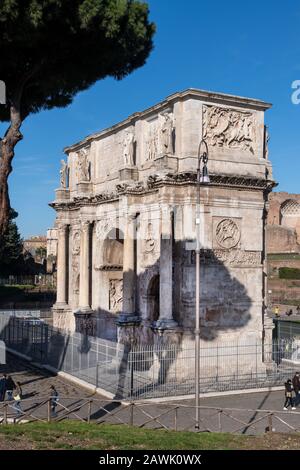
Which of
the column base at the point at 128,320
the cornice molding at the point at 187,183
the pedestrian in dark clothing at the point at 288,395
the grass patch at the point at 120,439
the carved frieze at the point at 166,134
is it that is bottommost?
the pedestrian in dark clothing at the point at 288,395

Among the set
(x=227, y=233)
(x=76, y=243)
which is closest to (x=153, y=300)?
(x=227, y=233)

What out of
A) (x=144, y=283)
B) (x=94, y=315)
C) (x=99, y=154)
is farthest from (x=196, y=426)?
(x=99, y=154)

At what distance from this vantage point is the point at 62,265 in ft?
95.8

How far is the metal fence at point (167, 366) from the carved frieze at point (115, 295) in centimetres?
388

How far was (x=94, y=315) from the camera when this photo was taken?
2669 centimetres

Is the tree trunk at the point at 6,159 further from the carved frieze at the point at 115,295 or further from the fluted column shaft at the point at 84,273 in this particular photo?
the carved frieze at the point at 115,295

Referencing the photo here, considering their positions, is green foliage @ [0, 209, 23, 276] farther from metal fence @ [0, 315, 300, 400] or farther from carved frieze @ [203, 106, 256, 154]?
carved frieze @ [203, 106, 256, 154]

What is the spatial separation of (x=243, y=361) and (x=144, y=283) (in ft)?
15.0

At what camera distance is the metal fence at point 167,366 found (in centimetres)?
1883

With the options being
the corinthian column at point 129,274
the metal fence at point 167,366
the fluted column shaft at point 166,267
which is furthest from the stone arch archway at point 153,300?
the fluted column shaft at point 166,267

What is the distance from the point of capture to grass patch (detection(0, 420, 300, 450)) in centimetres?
947

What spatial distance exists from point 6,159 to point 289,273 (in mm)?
42623

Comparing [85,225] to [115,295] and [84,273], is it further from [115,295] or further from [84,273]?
[115,295]
